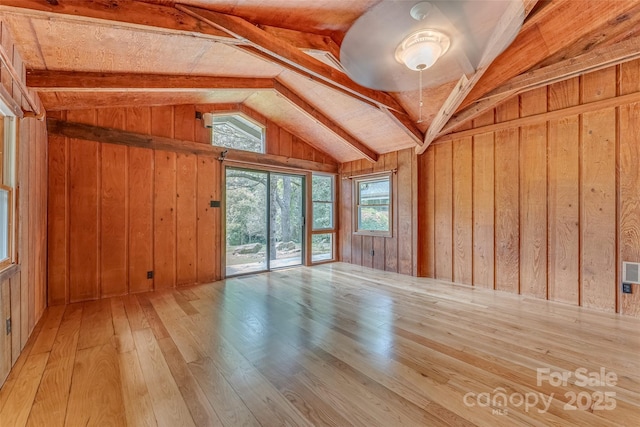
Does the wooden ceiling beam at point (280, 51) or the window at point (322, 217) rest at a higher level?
the wooden ceiling beam at point (280, 51)

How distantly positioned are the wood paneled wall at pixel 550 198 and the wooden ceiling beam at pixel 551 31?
70 cm

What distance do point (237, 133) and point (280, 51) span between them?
2671 millimetres

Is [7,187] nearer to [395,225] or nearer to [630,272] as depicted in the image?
[395,225]

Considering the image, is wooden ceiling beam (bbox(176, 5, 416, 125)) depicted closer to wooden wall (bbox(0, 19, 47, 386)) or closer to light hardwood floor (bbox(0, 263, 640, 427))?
wooden wall (bbox(0, 19, 47, 386))

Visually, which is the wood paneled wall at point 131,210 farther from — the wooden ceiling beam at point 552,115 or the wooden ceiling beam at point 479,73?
the wooden ceiling beam at point 552,115

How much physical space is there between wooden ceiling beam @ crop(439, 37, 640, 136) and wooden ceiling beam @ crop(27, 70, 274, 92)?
3283 mm

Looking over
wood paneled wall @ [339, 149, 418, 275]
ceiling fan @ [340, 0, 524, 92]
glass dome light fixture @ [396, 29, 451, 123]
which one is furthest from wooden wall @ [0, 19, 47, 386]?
wood paneled wall @ [339, 149, 418, 275]

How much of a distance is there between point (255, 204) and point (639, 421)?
475 centimetres

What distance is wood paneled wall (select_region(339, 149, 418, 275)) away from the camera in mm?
4719

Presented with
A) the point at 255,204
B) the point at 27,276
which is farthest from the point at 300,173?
the point at 27,276

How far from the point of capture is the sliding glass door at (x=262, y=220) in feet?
15.4

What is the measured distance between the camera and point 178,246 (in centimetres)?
405

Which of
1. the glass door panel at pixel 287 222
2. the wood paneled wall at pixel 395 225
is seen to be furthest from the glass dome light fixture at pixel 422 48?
the glass door panel at pixel 287 222

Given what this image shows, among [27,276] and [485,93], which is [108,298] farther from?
[485,93]
